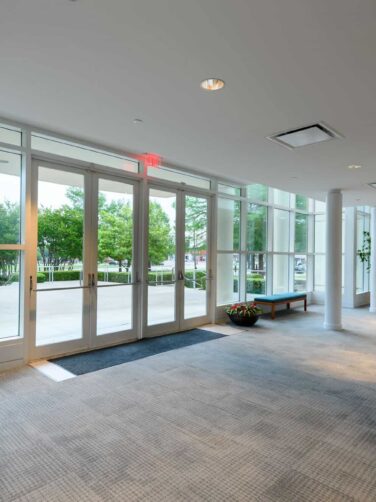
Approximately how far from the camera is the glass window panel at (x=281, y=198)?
9.18 meters

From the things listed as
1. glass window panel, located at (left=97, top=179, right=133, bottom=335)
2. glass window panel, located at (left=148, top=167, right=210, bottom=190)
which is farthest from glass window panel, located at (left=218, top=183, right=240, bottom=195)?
glass window panel, located at (left=97, top=179, right=133, bottom=335)

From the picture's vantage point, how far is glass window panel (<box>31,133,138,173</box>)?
15.2 feet

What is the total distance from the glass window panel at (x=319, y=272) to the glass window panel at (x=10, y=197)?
28.2 feet

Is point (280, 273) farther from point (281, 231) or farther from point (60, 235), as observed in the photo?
point (60, 235)

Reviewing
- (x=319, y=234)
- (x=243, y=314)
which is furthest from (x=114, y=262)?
(x=319, y=234)

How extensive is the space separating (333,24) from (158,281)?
15.1 feet

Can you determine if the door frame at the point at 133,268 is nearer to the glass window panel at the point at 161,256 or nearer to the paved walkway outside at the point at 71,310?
the paved walkway outside at the point at 71,310

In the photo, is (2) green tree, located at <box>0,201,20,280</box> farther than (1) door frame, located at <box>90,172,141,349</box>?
No

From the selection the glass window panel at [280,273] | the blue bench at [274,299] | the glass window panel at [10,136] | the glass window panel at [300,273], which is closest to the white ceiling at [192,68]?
the glass window panel at [10,136]

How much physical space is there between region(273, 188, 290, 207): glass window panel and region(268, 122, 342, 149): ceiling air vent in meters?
5.06

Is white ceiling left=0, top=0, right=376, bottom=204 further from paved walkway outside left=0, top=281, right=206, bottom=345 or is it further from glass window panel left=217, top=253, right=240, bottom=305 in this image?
glass window panel left=217, top=253, right=240, bottom=305

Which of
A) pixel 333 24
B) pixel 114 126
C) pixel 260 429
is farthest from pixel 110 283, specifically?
pixel 333 24

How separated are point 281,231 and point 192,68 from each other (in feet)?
24.3

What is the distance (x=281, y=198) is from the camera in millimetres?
9398
